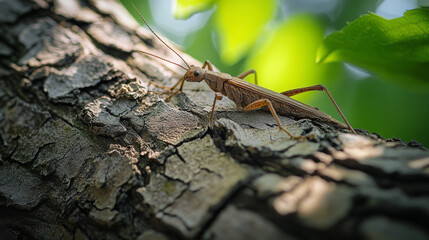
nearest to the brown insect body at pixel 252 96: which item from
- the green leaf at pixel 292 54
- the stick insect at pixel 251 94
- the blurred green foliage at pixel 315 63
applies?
the stick insect at pixel 251 94

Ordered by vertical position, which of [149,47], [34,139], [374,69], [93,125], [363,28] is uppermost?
[374,69]

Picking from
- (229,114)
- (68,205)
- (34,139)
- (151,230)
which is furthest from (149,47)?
(151,230)

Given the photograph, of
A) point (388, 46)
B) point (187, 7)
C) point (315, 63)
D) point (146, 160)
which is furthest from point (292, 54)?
point (146, 160)

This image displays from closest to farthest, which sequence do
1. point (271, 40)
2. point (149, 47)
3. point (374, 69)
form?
1. point (374, 69)
2. point (149, 47)
3. point (271, 40)

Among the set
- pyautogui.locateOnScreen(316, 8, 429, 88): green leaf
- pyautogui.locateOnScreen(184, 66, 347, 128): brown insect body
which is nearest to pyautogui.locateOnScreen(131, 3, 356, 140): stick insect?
pyautogui.locateOnScreen(184, 66, 347, 128): brown insect body

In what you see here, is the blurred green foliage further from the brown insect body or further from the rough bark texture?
the rough bark texture

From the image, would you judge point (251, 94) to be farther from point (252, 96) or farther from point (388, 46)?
point (388, 46)

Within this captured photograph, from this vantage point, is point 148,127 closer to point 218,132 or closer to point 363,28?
point 218,132
